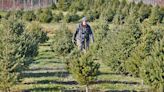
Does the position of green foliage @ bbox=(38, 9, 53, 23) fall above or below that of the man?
below

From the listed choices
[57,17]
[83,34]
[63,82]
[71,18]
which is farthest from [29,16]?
[63,82]

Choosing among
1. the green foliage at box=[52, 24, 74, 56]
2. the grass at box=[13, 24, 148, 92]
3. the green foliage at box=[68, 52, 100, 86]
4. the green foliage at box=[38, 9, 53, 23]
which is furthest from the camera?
the green foliage at box=[38, 9, 53, 23]

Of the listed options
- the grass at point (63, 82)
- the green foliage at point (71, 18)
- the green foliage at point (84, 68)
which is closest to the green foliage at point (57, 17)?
the green foliage at point (71, 18)

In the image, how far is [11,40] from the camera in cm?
1931

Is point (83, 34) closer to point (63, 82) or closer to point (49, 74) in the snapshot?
point (63, 82)

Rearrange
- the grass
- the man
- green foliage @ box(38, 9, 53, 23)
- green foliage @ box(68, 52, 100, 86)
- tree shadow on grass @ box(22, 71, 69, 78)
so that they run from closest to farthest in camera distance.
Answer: green foliage @ box(68, 52, 100, 86)
the grass
the man
tree shadow on grass @ box(22, 71, 69, 78)
green foliage @ box(38, 9, 53, 23)

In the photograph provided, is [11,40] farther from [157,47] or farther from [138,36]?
[138,36]

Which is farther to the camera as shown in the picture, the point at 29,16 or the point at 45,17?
the point at 29,16

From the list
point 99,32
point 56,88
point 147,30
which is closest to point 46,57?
point 99,32

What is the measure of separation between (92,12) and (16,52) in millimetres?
47558

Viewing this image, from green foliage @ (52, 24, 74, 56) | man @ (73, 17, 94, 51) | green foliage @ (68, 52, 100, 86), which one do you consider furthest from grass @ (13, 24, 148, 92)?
green foliage @ (52, 24, 74, 56)

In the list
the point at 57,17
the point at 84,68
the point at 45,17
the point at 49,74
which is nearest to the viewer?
the point at 84,68

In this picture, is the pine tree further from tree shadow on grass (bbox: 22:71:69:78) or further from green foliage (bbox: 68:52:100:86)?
tree shadow on grass (bbox: 22:71:69:78)

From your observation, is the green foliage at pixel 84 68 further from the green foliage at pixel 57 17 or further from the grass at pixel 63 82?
the green foliage at pixel 57 17
